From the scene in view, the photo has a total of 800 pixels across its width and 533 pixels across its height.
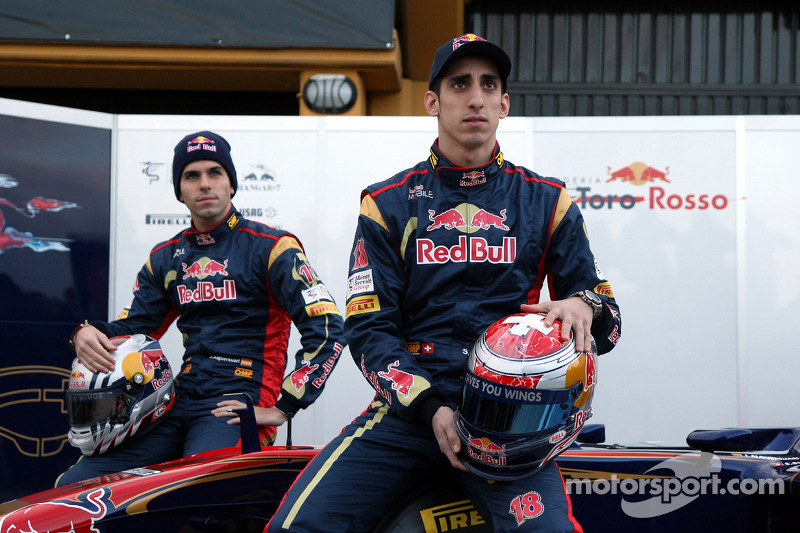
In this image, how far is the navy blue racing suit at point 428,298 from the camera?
1724 mm

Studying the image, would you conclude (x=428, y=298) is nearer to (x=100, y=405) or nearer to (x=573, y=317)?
(x=573, y=317)

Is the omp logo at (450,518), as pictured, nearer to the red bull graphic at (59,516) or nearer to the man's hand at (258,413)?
the red bull graphic at (59,516)

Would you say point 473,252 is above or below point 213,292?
above

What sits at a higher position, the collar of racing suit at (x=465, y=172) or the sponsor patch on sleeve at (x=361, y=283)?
the collar of racing suit at (x=465, y=172)

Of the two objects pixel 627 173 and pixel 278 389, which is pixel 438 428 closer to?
pixel 278 389

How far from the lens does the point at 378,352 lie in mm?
1774

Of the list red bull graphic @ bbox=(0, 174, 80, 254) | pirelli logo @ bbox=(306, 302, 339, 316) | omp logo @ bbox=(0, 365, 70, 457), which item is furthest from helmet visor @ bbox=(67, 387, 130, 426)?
red bull graphic @ bbox=(0, 174, 80, 254)

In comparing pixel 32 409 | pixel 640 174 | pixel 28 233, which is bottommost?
pixel 32 409

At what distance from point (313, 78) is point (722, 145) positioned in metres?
3.10

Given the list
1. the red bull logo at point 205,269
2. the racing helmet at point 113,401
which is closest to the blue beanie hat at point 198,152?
the red bull logo at point 205,269

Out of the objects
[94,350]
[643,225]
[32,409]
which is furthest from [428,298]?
[32,409]

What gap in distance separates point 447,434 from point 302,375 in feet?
3.77

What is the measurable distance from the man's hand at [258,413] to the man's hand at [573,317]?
1243mm

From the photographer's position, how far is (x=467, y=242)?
1883 mm
